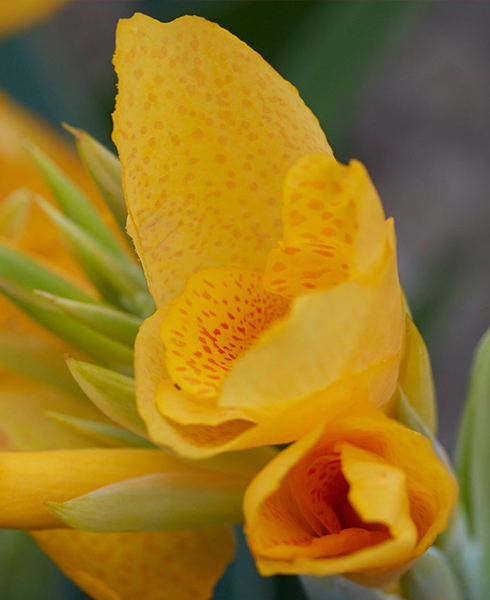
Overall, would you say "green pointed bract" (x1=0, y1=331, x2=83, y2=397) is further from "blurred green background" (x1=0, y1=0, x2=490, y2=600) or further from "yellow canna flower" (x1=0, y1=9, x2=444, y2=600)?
"blurred green background" (x1=0, y1=0, x2=490, y2=600)

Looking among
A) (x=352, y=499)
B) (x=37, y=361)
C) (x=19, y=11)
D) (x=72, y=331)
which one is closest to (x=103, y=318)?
(x=72, y=331)

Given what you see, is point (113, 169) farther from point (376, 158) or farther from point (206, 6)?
point (376, 158)

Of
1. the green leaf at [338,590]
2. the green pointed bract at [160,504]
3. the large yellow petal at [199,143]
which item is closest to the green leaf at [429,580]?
the green leaf at [338,590]

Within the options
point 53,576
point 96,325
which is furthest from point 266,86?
point 53,576

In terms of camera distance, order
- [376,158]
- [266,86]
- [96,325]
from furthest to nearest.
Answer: [376,158]
[96,325]
[266,86]

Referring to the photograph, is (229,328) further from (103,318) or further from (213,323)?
(103,318)

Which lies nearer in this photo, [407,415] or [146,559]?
[407,415]

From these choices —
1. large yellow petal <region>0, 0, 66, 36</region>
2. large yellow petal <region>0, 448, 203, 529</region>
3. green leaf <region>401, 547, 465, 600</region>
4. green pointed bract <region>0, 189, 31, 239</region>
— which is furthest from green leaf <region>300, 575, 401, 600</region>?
large yellow petal <region>0, 0, 66, 36</region>

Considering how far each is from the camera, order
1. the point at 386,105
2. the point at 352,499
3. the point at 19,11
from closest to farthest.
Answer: the point at 352,499 < the point at 19,11 < the point at 386,105

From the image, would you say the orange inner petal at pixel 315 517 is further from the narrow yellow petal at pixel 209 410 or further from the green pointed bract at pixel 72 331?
the green pointed bract at pixel 72 331
